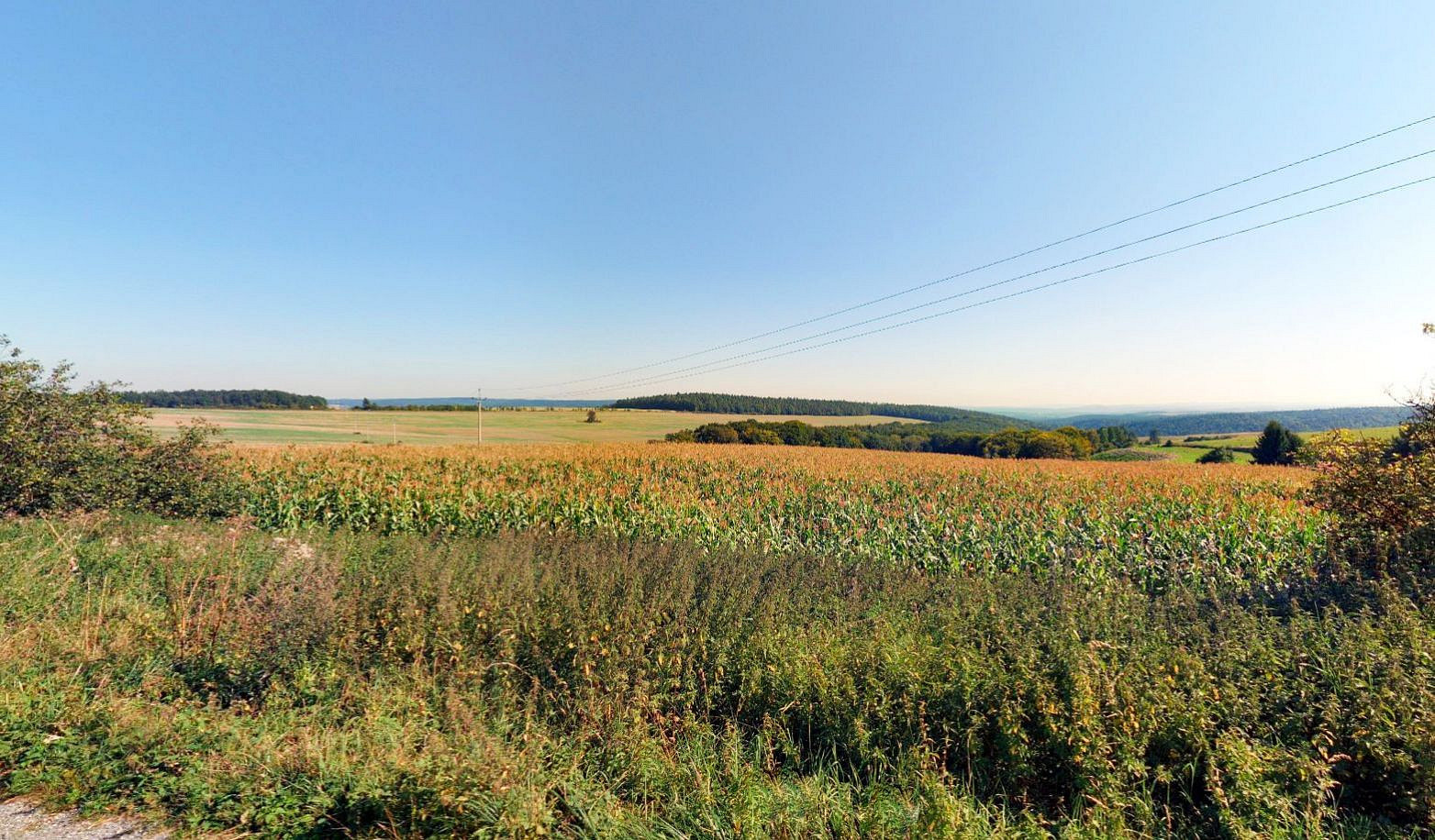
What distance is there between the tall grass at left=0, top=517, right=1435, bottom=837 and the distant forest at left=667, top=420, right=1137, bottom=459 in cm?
3124

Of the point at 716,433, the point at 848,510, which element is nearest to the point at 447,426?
the point at 716,433

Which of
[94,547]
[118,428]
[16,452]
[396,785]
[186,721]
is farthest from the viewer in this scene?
[118,428]

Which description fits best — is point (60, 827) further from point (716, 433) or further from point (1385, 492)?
point (716, 433)

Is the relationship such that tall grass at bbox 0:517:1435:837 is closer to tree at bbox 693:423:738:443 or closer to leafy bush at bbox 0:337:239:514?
leafy bush at bbox 0:337:239:514

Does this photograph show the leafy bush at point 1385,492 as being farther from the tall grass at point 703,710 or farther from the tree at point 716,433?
the tree at point 716,433

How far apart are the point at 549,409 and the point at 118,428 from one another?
145 feet

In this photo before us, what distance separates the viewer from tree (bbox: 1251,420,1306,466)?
36.5 metres

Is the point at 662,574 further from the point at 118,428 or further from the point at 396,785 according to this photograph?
the point at 118,428

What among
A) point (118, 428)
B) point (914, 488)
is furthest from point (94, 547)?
point (914, 488)

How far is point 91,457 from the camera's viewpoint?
1031 cm

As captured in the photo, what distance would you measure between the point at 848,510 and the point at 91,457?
1494cm

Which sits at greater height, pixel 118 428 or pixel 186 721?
pixel 118 428

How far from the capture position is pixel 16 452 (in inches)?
373

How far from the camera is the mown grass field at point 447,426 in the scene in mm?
30062
